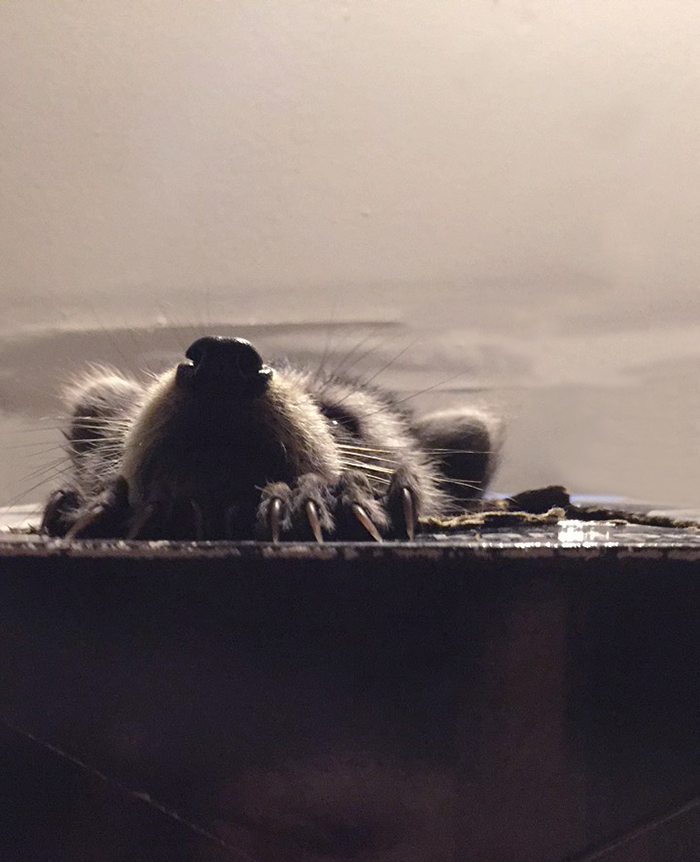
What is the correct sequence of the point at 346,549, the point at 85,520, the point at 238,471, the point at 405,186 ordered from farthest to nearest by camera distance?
the point at 405,186 → the point at 238,471 → the point at 85,520 → the point at 346,549

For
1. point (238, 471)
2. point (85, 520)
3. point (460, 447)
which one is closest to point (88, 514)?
point (85, 520)

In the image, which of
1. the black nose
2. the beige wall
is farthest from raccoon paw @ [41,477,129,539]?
the beige wall

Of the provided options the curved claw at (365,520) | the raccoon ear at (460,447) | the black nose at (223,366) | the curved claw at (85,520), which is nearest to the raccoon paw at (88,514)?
the curved claw at (85,520)

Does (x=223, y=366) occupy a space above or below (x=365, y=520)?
above

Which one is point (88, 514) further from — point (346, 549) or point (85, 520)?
point (346, 549)

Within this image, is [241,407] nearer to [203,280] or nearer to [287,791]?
[287,791]

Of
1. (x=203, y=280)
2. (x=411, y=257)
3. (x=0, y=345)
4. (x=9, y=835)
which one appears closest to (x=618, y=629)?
(x=9, y=835)

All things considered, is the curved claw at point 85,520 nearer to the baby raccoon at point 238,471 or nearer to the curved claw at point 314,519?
the baby raccoon at point 238,471
